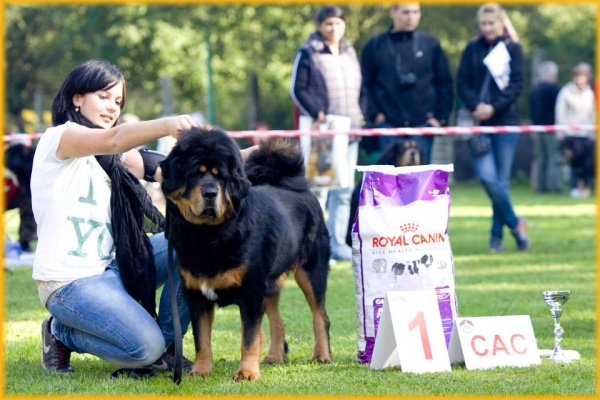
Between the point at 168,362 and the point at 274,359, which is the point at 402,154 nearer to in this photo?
the point at 274,359

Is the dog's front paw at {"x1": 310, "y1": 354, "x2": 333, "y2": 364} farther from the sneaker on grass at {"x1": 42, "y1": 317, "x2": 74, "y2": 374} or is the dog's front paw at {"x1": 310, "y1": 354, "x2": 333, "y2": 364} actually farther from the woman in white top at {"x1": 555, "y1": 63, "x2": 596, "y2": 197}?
the woman in white top at {"x1": 555, "y1": 63, "x2": 596, "y2": 197}

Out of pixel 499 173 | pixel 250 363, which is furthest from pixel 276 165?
pixel 499 173

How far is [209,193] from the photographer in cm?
374

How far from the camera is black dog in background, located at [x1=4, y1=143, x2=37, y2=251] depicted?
876 centimetres

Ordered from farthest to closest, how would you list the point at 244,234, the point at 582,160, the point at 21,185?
the point at 582,160 → the point at 21,185 → the point at 244,234

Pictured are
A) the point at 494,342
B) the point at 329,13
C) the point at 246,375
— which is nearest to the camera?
the point at 246,375

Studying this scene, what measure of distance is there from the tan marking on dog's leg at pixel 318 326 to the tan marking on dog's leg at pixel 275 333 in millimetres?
158

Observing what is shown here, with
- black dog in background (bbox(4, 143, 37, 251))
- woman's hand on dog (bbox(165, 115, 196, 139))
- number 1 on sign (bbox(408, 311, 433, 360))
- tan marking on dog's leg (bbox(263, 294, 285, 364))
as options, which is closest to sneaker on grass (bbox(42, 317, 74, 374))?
tan marking on dog's leg (bbox(263, 294, 285, 364))

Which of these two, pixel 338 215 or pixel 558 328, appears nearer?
pixel 558 328

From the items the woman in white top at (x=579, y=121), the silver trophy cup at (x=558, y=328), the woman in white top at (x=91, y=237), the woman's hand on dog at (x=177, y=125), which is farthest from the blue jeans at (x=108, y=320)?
the woman in white top at (x=579, y=121)

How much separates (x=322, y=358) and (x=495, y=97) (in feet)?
16.8

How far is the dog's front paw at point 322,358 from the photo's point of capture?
461cm

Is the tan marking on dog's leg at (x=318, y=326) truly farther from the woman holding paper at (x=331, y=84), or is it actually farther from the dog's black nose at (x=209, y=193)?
the woman holding paper at (x=331, y=84)

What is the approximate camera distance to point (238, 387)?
399 cm
